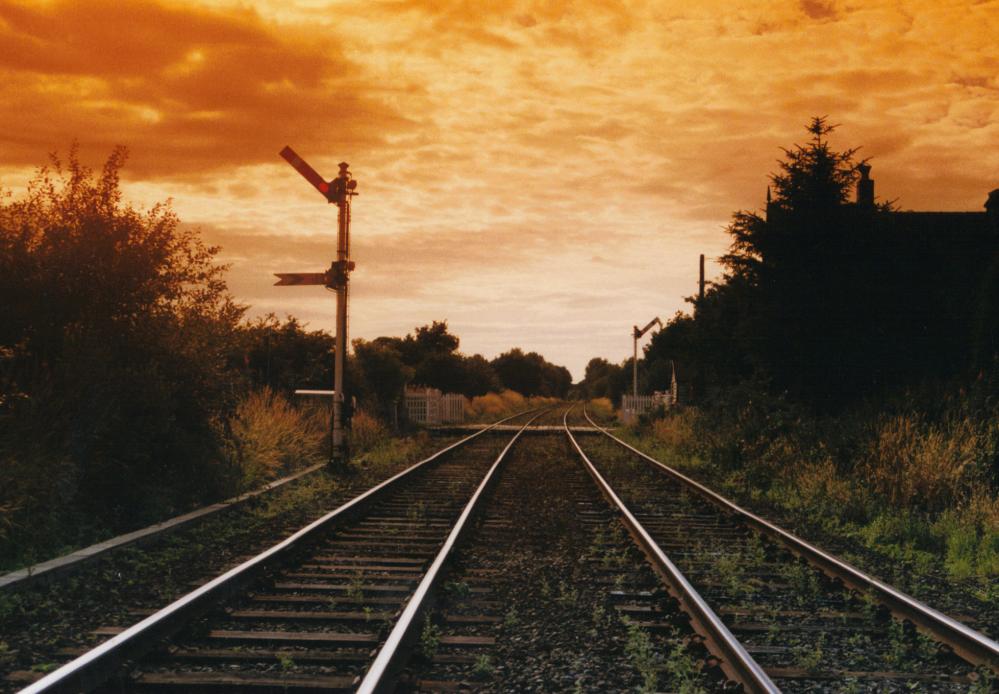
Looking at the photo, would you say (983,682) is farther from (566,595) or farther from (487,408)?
(487,408)

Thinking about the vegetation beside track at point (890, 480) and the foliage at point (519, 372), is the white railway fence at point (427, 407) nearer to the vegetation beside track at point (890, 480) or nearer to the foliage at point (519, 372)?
the vegetation beside track at point (890, 480)

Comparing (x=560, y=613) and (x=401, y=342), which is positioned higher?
(x=401, y=342)

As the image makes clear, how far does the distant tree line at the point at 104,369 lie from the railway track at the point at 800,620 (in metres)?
5.74

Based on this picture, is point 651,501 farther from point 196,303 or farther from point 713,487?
point 196,303

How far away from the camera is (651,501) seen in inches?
493

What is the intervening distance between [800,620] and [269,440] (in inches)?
428

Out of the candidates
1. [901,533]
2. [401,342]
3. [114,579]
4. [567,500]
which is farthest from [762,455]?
[401,342]

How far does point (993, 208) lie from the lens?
87.0 feet

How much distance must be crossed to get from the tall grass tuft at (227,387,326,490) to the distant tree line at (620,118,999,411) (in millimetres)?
9348

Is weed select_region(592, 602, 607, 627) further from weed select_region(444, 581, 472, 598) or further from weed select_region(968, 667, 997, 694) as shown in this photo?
weed select_region(968, 667, 997, 694)

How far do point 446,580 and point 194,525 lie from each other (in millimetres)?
4073

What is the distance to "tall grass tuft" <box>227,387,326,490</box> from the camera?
12.9 meters

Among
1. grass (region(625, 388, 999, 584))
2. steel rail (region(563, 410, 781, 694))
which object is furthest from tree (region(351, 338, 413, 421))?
steel rail (region(563, 410, 781, 694))

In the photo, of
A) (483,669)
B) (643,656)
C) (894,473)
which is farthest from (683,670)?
(894,473)
